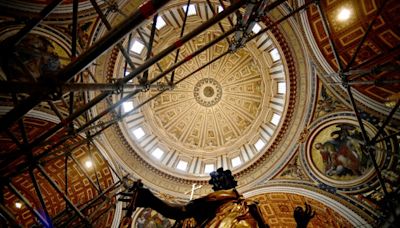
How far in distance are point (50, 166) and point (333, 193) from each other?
11.1 metres

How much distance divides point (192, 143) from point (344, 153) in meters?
9.69

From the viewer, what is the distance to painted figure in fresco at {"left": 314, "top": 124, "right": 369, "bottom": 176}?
34.6 ft

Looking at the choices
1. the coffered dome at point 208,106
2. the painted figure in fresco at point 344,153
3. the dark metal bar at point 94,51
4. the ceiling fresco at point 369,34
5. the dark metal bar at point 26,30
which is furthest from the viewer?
the coffered dome at point 208,106

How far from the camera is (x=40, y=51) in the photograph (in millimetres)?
9148

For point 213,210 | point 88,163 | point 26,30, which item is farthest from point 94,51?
point 88,163

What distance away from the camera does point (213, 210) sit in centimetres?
414

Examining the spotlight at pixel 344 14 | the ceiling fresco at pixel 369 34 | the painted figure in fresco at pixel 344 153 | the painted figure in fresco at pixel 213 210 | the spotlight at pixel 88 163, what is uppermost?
the spotlight at pixel 344 14

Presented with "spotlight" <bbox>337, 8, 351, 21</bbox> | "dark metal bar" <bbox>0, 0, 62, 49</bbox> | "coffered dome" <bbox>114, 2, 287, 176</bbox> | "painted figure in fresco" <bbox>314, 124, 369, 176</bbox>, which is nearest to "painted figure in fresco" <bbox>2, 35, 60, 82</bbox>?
"coffered dome" <bbox>114, 2, 287, 176</bbox>

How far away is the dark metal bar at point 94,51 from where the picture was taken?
410 centimetres

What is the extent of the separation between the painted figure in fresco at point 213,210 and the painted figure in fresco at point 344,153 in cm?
779

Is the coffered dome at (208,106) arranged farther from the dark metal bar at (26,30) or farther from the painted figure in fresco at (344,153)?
the dark metal bar at (26,30)

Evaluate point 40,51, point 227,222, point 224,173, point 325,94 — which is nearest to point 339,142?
point 325,94

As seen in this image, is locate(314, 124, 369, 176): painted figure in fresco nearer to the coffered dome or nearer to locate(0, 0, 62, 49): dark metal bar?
the coffered dome

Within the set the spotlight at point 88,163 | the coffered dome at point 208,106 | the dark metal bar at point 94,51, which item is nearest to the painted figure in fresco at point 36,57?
the coffered dome at point 208,106
